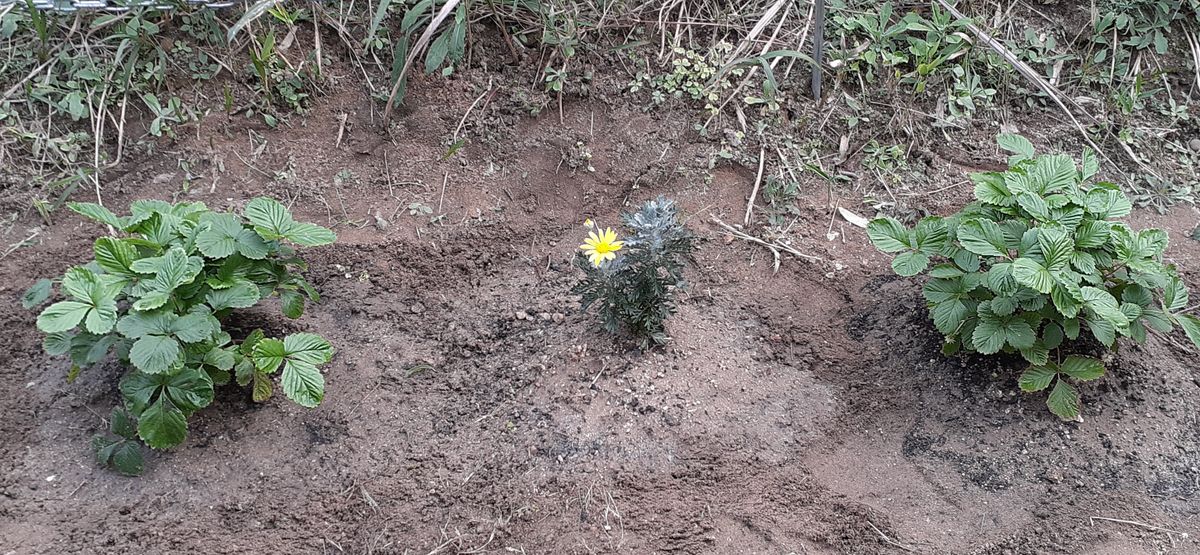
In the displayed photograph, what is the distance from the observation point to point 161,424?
2.14 m

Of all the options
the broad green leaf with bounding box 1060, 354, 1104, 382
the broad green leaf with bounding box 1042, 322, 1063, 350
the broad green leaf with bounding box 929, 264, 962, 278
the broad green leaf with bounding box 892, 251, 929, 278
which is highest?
the broad green leaf with bounding box 892, 251, 929, 278

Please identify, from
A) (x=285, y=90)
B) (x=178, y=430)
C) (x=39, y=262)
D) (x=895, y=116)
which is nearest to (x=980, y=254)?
(x=895, y=116)

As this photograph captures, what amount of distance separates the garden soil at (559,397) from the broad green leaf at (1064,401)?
0.10 m

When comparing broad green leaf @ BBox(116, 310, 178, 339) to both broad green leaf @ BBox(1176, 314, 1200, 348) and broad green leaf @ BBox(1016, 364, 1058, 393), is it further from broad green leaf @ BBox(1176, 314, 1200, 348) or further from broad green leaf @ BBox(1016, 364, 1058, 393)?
broad green leaf @ BBox(1176, 314, 1200, 348)

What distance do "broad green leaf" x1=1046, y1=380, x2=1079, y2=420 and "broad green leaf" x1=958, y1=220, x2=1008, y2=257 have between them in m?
0.40

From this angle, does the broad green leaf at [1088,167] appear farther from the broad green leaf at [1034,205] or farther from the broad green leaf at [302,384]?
the broad green leaf at [302,384]

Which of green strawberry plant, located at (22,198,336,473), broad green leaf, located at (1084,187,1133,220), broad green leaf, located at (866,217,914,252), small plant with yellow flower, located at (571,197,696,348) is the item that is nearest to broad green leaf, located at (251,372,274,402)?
green strawberry plant, located at (22,198,336,473)

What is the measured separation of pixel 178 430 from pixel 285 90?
1403 mm

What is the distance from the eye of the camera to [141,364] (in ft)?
6.70

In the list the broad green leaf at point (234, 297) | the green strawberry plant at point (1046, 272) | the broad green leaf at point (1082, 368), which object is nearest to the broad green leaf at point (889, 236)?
the green strawberry plant at point (1046, 272)

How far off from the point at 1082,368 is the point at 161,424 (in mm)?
2402

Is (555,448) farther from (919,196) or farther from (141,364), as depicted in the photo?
(919,196)

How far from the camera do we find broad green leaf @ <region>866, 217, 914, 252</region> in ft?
7.99

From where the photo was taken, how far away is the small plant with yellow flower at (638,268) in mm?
2328
